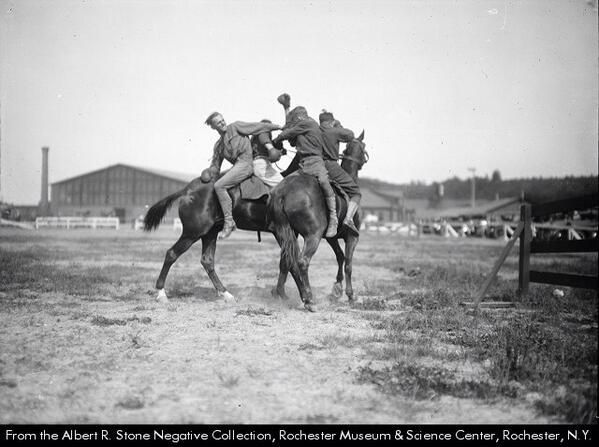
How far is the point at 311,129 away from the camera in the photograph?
8195 mm

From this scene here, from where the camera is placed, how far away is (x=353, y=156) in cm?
922

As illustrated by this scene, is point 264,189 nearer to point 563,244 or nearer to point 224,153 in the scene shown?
point 224,153

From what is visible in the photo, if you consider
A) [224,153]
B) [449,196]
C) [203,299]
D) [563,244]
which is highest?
[449,196]

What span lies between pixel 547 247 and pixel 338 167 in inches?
151

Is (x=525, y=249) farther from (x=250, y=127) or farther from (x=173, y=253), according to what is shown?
(x=173, y=253)

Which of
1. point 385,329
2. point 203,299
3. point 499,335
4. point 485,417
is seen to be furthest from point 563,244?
point 203,299

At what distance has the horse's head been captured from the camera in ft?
30.1

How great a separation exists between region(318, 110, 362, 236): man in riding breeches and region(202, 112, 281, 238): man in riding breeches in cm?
101

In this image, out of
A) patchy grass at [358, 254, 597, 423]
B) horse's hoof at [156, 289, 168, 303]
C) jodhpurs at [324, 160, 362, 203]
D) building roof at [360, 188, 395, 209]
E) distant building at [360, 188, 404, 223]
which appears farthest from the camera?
building roof at [360, 188, 395, 209]

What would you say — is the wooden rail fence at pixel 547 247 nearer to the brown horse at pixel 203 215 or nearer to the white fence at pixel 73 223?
the brown horse at pixel 203 215

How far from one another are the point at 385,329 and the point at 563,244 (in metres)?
3.33

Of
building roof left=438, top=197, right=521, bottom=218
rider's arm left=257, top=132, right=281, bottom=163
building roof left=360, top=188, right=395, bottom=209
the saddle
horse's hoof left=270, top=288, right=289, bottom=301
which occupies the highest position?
building roof left=360, top=188, right=395, bottom=209

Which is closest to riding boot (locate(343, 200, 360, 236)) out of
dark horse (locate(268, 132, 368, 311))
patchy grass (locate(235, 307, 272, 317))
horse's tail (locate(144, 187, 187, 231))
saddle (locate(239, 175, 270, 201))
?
dark horse (locate(268, 132, 368, 311))
